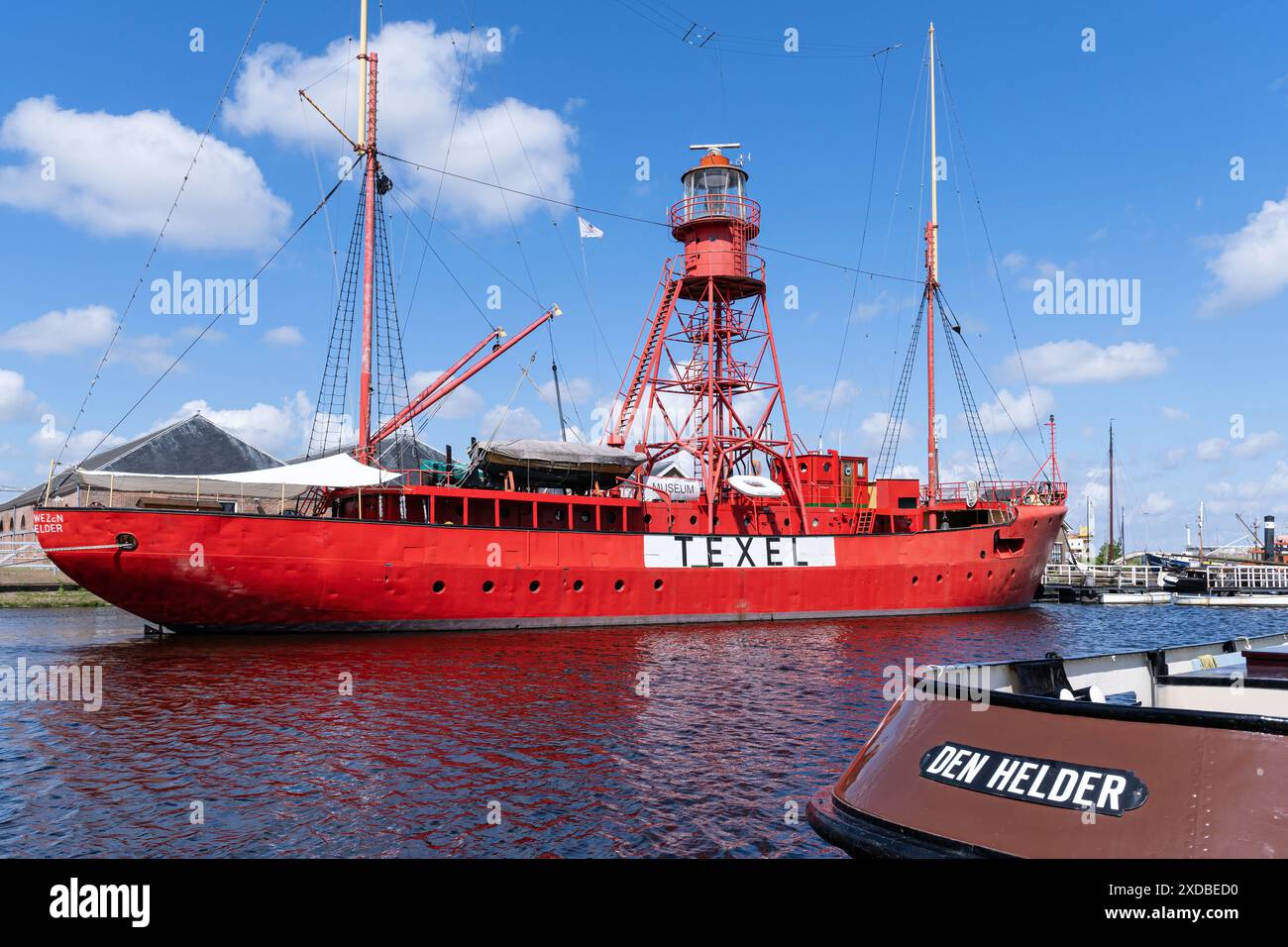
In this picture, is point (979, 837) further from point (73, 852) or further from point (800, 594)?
point (800, 594)

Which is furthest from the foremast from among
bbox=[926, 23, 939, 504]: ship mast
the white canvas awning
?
the white canvas awning

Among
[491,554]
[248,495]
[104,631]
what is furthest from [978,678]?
[104,631]

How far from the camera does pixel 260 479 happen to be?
27406 mm

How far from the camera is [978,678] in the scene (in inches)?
259

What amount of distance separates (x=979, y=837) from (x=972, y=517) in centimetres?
3809

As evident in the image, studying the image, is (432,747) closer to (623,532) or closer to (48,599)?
(623,532)

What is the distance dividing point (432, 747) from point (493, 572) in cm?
1612

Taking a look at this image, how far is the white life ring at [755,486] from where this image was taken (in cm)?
3334

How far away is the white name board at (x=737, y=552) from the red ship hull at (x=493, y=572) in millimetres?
53
